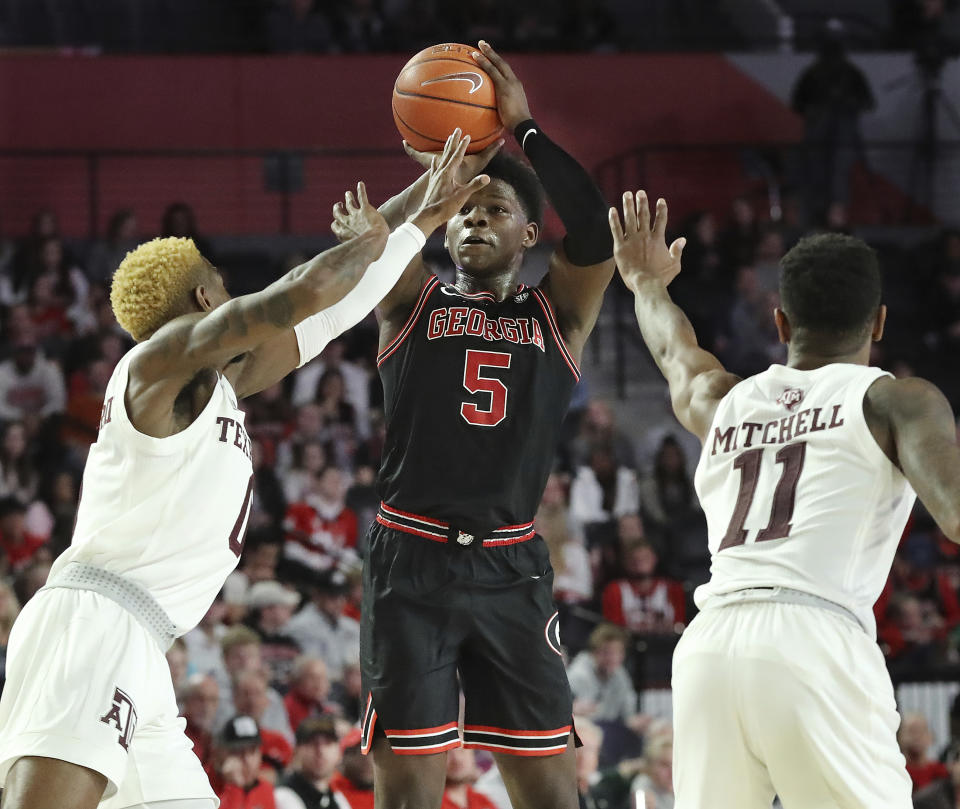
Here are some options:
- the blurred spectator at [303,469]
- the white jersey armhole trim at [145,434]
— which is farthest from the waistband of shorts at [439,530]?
the blurred spectator at [303,469]

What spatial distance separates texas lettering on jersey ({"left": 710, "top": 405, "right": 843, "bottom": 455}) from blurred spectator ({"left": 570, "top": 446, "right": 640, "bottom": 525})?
655cm

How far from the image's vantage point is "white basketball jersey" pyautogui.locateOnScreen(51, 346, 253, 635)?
4305mm

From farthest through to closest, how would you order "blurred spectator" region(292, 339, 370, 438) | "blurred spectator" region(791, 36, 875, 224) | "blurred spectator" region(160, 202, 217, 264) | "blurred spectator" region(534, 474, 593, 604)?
"blurred spectator" region(791, 36, 875, 224) → "blurred spectator" region(160, 202, 217, 264) → "blurred spectator" region(292, 339, 370, 438) → "blurred spectator" region(534, 474, 593, 604)

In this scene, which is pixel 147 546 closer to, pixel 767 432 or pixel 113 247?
pixel 767 432

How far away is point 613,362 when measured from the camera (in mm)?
13516

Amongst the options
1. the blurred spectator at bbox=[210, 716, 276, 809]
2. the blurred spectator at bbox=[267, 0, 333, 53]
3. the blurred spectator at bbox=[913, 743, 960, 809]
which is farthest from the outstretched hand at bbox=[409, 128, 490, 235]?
the blurred spectator at bbox=[267, 0, 333, 53]

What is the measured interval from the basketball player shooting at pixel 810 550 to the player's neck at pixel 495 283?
1.36 metres

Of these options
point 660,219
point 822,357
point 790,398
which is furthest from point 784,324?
point 660,219

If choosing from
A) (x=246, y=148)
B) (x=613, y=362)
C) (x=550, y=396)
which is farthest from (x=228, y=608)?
(x=246, y=148)

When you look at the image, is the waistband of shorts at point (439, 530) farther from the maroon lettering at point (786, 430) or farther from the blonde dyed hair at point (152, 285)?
the maroon lettering at point (786, 430)

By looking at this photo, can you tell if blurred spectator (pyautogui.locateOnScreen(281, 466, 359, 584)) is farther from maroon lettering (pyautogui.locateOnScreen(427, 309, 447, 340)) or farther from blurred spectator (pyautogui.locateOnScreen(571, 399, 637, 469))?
maroon lettering (pyautogui.locateOnScreen(427, 309, 447, 340))

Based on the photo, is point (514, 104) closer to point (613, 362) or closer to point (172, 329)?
point (172, 329)

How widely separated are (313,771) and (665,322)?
3.73m

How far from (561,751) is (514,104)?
2.32m
